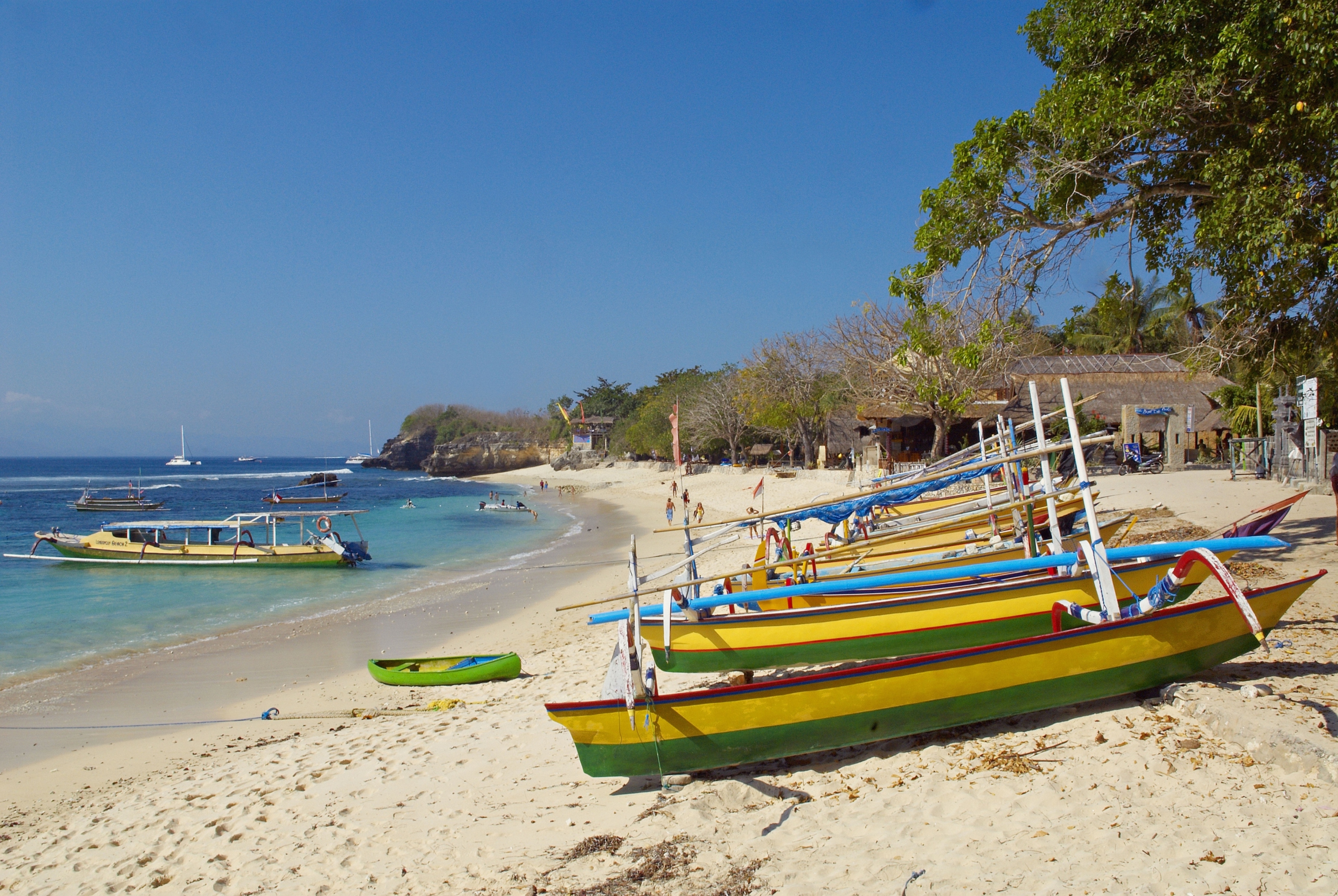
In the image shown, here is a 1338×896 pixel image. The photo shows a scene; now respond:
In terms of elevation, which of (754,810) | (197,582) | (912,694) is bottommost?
(197,582)

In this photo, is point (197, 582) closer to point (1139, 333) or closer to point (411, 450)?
point (1139, 333)

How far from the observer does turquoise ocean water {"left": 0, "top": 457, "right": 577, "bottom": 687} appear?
14.7 metres

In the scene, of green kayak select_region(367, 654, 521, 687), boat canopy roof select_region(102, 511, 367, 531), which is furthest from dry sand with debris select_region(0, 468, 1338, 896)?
boat canopy roof select_region(102, 511, 367, 531)

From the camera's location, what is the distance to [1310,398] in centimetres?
1485

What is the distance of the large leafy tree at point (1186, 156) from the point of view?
815 cm

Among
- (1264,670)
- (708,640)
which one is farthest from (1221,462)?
(708,640)

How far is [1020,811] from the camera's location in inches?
171

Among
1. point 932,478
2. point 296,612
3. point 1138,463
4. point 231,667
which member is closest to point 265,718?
point 231,667

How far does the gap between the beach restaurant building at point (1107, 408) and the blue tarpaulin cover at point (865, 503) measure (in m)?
19.4

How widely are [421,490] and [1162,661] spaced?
6861cm

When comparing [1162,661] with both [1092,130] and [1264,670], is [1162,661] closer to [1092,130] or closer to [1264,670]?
[1264,670]

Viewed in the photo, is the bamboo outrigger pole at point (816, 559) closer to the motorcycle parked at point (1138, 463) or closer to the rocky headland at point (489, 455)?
the motorcycle parked at point (1138, 463)

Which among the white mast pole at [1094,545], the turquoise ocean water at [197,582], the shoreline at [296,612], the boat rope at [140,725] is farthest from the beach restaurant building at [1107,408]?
the boat rope at [140,725]

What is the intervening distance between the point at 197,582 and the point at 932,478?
66.3ft
